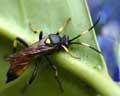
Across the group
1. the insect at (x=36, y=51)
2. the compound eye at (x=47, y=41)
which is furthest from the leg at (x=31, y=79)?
the compound eye at (x=47, y=41)

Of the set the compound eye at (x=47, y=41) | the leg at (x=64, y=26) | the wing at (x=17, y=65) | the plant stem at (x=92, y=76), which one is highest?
the leg at (x=64, y=26)

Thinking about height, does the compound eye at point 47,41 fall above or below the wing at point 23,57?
above

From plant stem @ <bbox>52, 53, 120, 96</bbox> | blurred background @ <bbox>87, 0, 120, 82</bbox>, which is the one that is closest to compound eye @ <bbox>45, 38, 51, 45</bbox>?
plant stem @ <bbox>52, 53, 120, 96</bbox>

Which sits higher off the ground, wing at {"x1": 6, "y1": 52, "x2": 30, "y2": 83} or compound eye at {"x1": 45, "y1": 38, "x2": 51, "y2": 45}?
compound eye at {"x1": 45, "y1": 38, "x2": 51, "y2": 45}

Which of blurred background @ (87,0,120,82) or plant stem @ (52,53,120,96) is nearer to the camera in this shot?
plant stem @ (52,53,120,96)

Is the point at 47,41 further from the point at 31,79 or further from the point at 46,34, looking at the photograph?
the point at 31,79

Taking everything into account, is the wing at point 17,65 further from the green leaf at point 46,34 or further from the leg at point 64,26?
the leg at point 64,26

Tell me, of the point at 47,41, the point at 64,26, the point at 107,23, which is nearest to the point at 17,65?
the point at 47,41

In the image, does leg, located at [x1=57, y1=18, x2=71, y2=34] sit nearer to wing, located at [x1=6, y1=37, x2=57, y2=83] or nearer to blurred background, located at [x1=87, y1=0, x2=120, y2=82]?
wing, located at [x1=6, y1=37, x2=57, y2=83]
